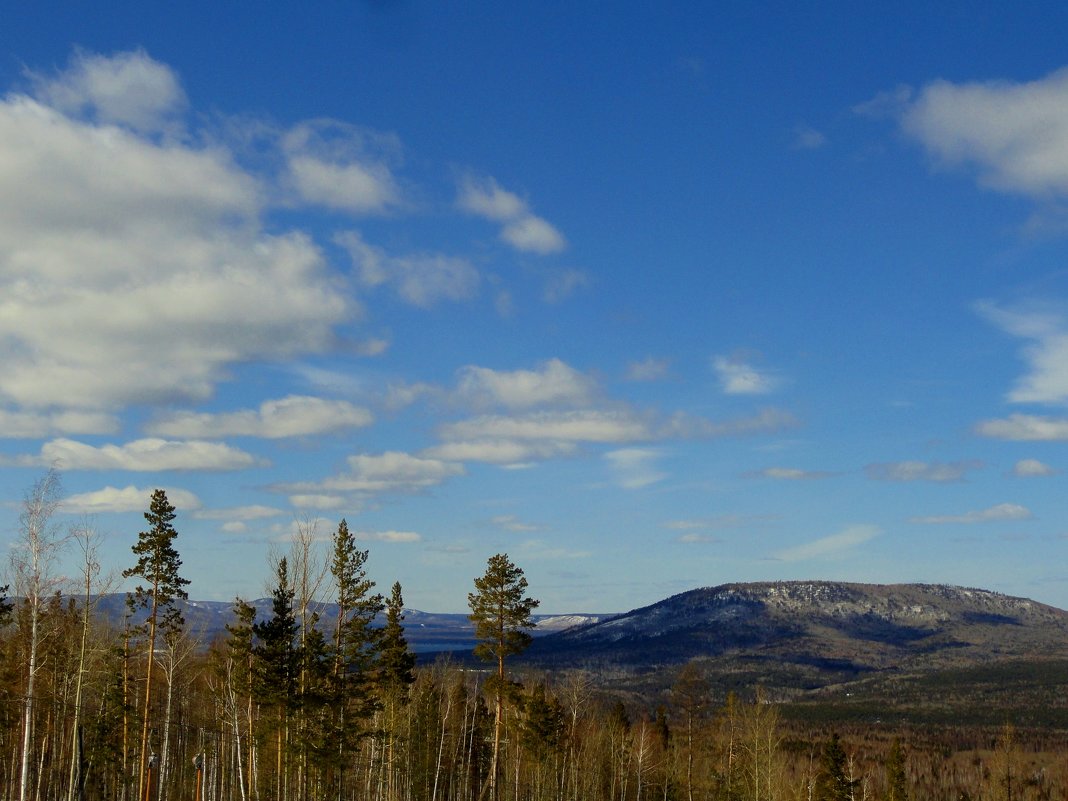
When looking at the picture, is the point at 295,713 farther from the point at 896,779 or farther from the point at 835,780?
the point at 896,779

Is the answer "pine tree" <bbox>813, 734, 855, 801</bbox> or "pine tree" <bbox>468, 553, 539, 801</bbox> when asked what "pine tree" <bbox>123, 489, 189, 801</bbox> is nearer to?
"pine tree" <bbox>468, 553, 539, 801</bbox>

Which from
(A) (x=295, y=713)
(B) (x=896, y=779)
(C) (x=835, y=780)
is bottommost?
(B) (x=896, y=779)

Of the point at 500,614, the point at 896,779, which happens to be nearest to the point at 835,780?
the point at 896,779

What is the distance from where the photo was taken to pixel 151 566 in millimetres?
46781

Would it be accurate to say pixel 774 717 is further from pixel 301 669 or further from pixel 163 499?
pixel 163 499

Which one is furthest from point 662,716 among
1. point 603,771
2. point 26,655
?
point 26,655

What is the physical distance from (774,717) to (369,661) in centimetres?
4712

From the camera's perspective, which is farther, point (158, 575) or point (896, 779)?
point (896, 779)

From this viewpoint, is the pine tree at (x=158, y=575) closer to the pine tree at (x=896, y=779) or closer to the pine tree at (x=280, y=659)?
the pine tree at (x=280, y=659)

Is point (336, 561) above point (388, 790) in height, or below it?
above

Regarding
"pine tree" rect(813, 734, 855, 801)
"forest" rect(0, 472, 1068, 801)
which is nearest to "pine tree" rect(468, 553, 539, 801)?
"forest" rect(0, 472, 1068, 801)

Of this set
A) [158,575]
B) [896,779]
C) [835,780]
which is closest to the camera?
[158,575]

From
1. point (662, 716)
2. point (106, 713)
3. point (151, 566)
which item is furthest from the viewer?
point (662, 716)

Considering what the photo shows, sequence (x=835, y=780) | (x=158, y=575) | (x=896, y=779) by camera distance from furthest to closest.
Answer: (x=896, y=779)
(x=835, y=780)
(x=158, y=575)
